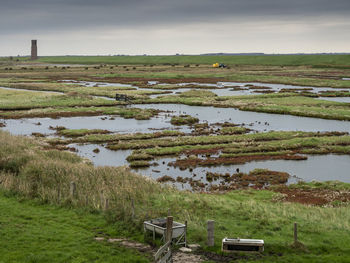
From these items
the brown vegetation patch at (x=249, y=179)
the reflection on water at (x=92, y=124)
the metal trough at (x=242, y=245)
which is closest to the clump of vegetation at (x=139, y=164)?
the brown vegetation patch at (x=249, y=179)

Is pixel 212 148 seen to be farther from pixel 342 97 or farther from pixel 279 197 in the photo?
pixel 342 97

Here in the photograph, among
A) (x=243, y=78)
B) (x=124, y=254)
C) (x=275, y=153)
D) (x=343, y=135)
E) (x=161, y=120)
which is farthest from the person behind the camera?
(x=243, y=78)

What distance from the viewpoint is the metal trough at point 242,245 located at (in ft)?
67.4

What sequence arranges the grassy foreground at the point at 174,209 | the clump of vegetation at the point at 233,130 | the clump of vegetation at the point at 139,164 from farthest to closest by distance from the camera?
the clump of vegetation at the point at 233,130
the clump of vegetation at the point at 139,164
the grassy foreground at the point at 174,209

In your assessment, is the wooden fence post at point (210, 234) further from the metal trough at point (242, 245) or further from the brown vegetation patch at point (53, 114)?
the brown vegetation patch at point (53, 114)

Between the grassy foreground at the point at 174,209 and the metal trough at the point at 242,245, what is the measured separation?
0.56 metres

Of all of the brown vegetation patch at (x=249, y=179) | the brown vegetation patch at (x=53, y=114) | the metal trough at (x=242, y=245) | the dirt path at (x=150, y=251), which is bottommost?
the brown vegetation patch at (x=249, y=179)

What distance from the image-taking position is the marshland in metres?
22.9

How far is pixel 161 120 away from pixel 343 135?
29770mm

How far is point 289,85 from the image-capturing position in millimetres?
134250

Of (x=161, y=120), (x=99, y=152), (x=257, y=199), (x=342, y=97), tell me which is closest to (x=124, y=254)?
(x=257, y=199)

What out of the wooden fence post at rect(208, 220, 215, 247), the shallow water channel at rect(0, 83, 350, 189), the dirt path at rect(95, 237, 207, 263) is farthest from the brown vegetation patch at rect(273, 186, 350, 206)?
the dirt path at rect(95, 237, 207, 263)

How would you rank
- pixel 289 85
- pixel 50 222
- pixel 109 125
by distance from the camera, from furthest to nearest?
1. pixel 289 85
2. pixel 109 125
3. pixel 50 222

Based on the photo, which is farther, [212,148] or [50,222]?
[212,148]
